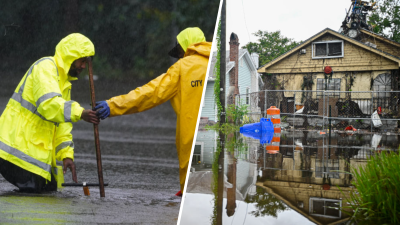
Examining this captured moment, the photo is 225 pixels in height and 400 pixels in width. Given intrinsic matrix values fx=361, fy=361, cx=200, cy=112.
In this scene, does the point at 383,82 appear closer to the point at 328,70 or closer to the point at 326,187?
the point at 328,70

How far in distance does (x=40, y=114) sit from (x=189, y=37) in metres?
0.88

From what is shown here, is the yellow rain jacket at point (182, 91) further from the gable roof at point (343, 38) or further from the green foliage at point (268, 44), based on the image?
the green foliage at point (268, 44)

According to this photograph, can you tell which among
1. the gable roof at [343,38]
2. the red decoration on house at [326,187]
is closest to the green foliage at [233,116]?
the gable roof at [343,38]

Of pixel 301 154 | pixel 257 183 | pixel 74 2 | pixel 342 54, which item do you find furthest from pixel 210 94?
pixel 342 54

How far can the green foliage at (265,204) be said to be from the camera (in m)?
2.25

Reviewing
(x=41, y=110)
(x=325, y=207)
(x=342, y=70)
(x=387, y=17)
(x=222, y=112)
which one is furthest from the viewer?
(x=342, y=70)

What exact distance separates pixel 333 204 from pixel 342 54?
11.6 metres

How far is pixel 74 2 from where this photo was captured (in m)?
2.01

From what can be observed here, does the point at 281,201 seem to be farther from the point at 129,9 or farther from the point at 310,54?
the point at 310,54

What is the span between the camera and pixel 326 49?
1363 cm

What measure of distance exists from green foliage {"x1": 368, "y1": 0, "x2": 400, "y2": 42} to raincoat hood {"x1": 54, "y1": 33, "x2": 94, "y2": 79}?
12.4 m

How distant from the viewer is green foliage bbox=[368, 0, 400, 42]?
11.7m

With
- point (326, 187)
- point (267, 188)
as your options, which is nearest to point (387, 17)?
point (326, 187)

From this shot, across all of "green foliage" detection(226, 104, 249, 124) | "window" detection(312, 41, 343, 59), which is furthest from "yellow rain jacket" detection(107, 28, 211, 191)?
"window" detection(312, 41, 343, 59)
